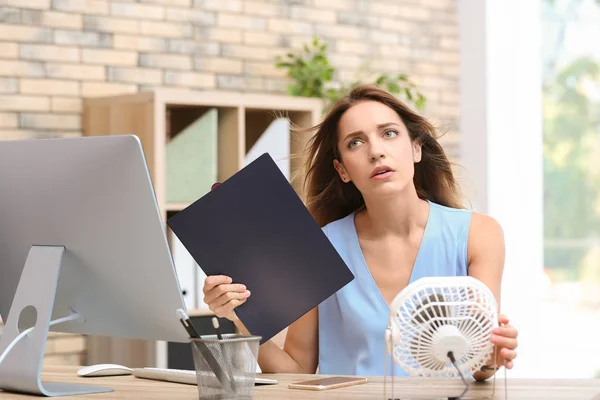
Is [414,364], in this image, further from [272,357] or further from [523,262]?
[523,262]

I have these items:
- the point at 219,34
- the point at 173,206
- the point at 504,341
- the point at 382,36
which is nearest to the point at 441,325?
the point at 504,341

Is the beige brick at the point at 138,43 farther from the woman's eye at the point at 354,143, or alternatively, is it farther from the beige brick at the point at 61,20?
the woman's eye at the point at 354,143

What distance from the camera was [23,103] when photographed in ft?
12.9

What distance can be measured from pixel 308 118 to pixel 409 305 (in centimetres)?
280

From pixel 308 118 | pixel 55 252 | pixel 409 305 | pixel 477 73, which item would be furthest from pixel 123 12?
pixel 409 305

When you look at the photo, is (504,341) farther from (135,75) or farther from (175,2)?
(175,2)

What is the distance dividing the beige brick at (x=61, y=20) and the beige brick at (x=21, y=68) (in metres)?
0.18

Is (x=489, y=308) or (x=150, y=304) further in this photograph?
(x=150, y=304)

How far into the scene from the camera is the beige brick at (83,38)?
13.3ft

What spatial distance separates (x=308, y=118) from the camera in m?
4.34

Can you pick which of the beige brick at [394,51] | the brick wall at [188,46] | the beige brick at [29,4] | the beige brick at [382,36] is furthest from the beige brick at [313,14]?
the beige brick at [29,4]

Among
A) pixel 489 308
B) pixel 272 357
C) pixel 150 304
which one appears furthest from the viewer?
pixel 272 357

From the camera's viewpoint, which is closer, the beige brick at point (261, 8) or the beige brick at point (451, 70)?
the beige brick at point (261, 8)

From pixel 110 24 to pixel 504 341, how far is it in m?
3.01
